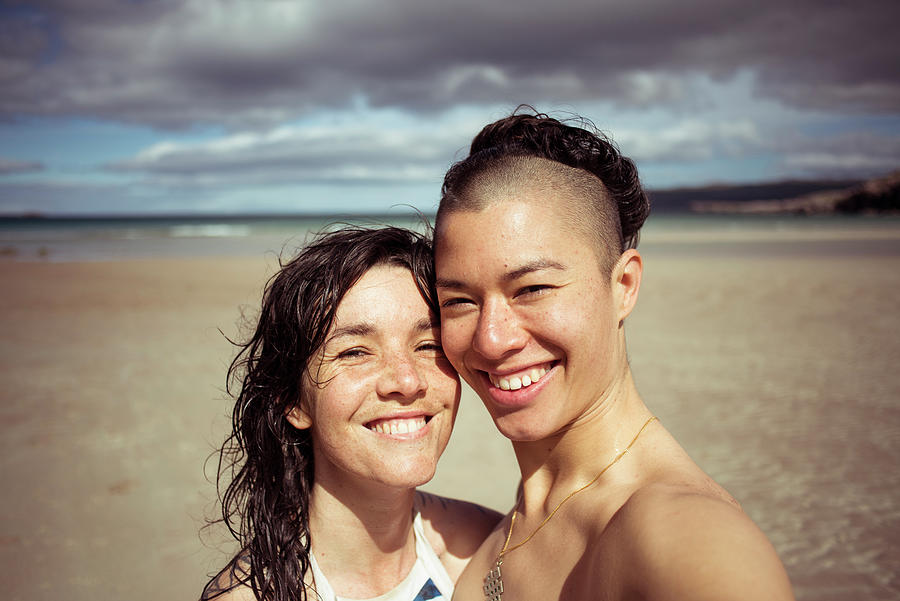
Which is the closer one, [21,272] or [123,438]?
[123,438]

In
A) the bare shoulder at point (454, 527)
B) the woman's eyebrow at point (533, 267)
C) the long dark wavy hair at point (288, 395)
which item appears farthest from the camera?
the bare shoulder at point (454, 527)

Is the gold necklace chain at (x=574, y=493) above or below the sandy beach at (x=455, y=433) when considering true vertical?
above

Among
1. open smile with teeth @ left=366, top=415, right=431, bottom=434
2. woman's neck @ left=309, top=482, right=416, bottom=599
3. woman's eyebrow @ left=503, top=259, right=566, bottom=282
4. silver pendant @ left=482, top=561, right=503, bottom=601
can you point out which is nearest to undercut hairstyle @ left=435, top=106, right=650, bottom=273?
woman's eyebrow @ left=503, top=259, right=566, bottom=282

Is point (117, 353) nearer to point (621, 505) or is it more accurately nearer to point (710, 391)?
point (710, 391)

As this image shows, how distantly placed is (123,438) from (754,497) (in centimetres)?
727

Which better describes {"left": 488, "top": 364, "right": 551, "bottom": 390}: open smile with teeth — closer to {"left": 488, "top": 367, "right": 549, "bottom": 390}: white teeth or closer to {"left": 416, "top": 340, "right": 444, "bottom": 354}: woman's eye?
{"left": 488, "top": 367, "right": 549, "bottom": 390}: white teeth

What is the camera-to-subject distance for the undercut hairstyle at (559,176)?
8.48 feet

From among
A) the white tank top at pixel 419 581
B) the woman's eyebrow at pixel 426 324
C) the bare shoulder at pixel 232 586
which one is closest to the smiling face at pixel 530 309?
the woman's eyebrow at pixel 426 324

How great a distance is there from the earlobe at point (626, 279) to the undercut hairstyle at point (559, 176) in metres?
0.06

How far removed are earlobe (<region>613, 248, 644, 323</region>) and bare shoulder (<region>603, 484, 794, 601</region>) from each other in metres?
0.87

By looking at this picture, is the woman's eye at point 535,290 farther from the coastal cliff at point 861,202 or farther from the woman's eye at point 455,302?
the coastal cliff at point 861,202

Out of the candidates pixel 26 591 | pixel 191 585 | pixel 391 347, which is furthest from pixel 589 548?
pixel 26 591

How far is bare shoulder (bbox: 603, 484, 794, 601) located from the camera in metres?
1.68

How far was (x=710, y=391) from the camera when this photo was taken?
9602mm
